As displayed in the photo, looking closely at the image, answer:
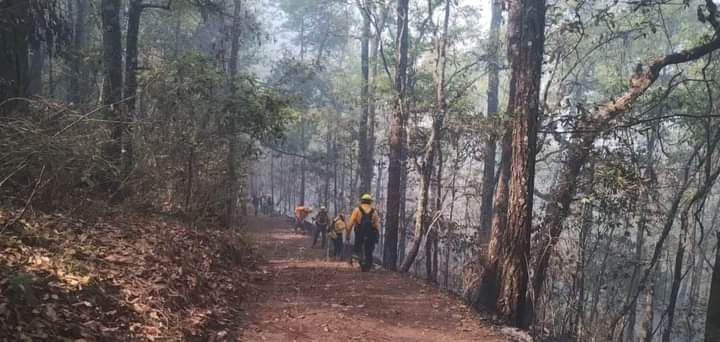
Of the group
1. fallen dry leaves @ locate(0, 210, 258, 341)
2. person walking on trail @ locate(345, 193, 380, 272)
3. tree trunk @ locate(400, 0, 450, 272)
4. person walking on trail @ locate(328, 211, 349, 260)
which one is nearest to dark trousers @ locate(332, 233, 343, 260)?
person walking on trail @ locate(328, 211, 349, 260)

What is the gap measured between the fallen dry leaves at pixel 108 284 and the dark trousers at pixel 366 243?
12.0 feet

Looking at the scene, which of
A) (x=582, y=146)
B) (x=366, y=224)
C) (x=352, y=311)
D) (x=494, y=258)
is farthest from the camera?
(x=366, y=224)

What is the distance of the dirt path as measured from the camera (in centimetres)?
627

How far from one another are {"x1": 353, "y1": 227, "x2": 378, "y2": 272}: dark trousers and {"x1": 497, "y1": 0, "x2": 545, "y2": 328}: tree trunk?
13.2 feet

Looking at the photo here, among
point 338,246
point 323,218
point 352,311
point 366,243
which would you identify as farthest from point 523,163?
point 323,218

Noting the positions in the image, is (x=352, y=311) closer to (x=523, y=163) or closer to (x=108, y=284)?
(x=523, y=163)

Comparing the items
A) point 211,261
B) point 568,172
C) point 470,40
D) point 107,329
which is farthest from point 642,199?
point 470,40

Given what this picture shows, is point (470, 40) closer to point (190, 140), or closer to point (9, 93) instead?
point (190, 140)

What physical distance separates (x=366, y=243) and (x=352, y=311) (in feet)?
12.6

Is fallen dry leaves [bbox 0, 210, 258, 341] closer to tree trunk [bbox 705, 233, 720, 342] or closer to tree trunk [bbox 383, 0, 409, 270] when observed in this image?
tree trunk [bbox 705, 233, 720, 342]

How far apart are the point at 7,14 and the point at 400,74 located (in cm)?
947

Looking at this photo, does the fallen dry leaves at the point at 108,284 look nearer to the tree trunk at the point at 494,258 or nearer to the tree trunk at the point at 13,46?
the tree trunk at the point at 13,46

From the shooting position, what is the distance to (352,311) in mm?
7332

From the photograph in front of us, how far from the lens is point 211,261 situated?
799 centimetres
